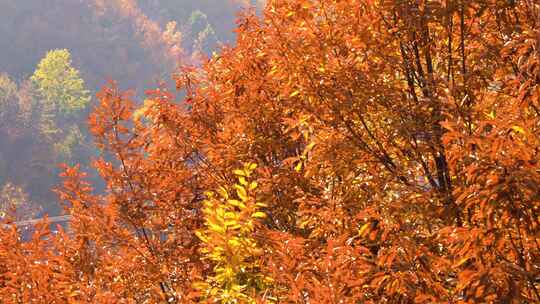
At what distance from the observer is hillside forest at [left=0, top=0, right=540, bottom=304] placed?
349 cm

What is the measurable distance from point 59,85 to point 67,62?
5.19 m

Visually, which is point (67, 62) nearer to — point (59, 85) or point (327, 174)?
point (59, 85)

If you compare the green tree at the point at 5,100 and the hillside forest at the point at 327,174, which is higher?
the green tree at the point at 5,100

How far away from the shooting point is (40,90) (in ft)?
250

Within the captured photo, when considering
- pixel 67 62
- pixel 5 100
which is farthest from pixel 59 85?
pixel 5 100

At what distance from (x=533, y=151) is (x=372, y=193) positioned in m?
2.01

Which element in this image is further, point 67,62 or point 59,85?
point 67,62

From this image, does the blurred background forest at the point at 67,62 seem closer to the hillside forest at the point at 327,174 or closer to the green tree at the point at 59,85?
the green tree at the point at 59,85

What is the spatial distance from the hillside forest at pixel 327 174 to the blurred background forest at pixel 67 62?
5177cm

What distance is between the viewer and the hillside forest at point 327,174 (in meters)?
3.49

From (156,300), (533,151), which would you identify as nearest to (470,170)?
(533,151)

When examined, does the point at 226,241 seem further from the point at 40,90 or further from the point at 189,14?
the point at 189,14

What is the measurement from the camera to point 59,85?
76.6 meters

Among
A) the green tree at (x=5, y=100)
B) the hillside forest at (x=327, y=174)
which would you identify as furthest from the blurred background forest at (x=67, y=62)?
the hillside forest at (x=327, y=174)
